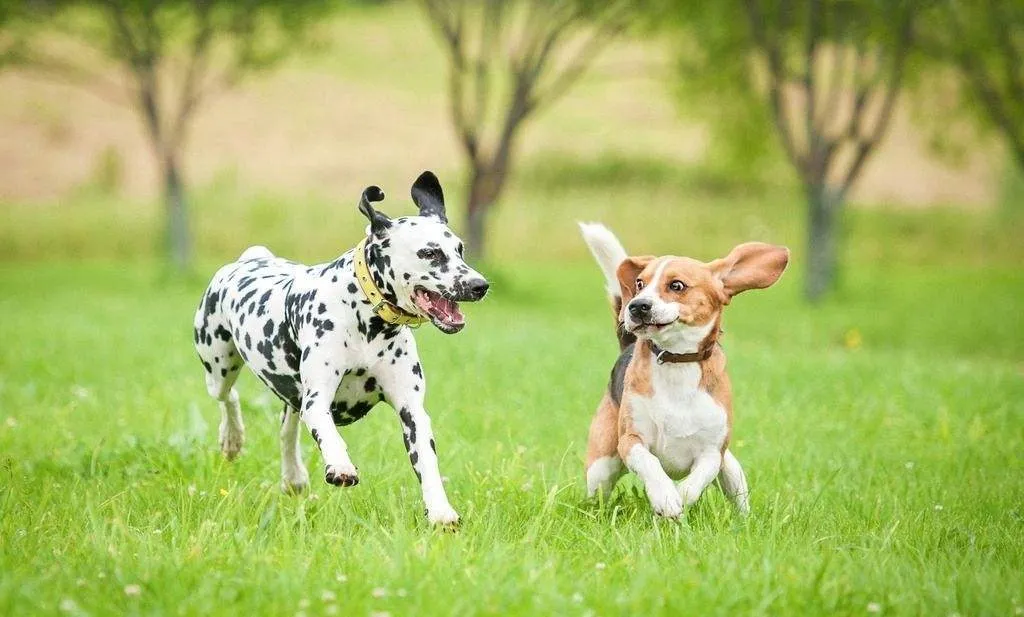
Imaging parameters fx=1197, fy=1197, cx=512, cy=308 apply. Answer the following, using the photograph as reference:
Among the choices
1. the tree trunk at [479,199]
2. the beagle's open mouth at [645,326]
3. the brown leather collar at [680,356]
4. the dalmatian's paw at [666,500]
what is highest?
the tree trunk at [479,199]

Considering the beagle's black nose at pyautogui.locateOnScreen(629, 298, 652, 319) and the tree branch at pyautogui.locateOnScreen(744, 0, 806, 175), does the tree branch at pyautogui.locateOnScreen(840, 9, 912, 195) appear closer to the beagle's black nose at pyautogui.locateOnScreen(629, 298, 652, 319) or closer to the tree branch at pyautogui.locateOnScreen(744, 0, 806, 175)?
the tree branch at pyautogui.locateOnScreen(744, 0, 806, 175)

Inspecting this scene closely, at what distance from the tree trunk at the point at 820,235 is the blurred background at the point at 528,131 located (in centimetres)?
4

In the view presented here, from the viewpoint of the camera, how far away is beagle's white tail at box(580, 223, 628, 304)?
6.10 meters

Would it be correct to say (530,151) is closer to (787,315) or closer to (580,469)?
(787,315)

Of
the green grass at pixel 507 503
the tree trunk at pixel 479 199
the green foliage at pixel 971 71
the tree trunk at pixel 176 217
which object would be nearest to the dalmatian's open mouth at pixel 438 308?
the green grass at pixel 507 503

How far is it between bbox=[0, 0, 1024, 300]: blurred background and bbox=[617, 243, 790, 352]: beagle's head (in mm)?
14560

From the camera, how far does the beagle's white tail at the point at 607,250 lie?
610cm

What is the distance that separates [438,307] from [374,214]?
1.55ft

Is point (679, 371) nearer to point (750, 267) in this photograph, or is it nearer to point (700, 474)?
point (700, 474)

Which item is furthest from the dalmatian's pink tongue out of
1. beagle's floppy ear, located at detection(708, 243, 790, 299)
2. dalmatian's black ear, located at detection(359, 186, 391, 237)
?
beagle's floppy ear, located at detection(708, 243, 790, 299)

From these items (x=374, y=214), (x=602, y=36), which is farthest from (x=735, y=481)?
(x=602, y=36)

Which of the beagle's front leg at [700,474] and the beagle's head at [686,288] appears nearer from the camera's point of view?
the beagle's head at [686,288]

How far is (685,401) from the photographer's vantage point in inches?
209

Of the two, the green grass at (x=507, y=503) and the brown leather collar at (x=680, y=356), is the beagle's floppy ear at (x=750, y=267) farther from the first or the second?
the green grass at (x=507, y=503)
